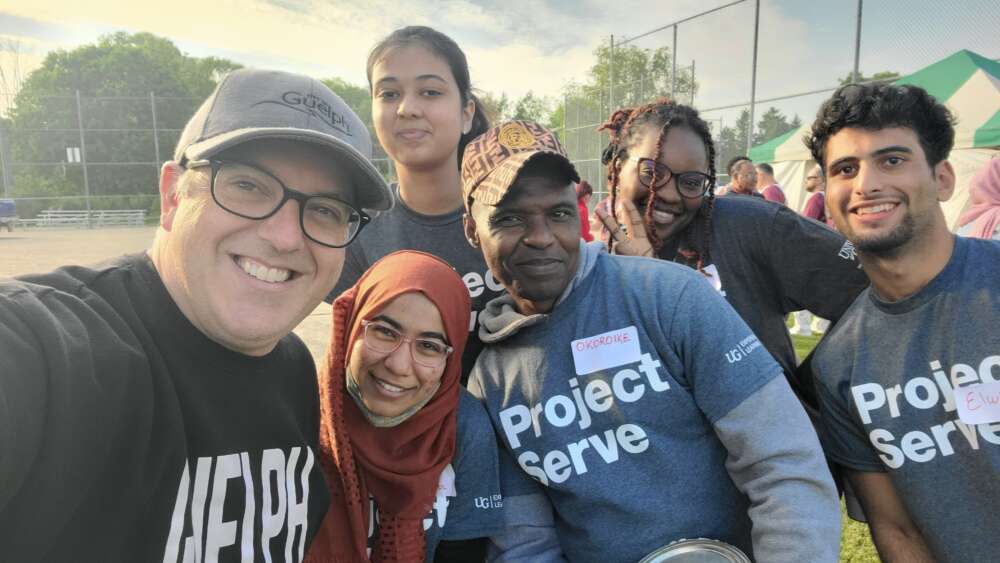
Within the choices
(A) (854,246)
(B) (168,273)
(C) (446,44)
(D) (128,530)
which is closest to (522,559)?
(D) (128,530)

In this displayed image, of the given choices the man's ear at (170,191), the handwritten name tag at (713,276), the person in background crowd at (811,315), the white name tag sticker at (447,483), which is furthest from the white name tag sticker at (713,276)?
the person in background crowd at (811,315)

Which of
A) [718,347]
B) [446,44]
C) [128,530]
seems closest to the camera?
[128,530]

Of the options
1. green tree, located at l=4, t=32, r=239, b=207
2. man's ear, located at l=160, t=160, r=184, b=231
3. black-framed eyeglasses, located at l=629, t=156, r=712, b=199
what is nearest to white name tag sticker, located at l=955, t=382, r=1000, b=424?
Answer: black-framed eyeglasses, located at l=629, t=156, r=712, b=199

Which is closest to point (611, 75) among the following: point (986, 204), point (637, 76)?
point (637, 76)

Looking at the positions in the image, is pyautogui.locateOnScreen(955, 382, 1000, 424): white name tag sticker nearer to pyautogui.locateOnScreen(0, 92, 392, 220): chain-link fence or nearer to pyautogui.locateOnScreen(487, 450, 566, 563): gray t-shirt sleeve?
pyautogui.locateOnScreen(487, 450, 566, 563): gray t-shirt sleeve

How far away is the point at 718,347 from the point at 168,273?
58.5 inches

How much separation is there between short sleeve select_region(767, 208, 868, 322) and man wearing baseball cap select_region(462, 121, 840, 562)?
2.29 feet

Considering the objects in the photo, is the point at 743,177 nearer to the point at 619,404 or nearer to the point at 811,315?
the point at 811,315

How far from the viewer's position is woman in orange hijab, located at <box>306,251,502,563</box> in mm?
1926

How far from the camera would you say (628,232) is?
2.64m

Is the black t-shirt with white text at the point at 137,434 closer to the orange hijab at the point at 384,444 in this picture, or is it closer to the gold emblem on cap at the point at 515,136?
the orange hijab at the point at 384,444

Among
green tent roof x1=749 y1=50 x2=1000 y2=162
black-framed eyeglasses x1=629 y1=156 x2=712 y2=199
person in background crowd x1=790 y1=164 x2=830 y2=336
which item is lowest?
person in background crowd x1=790 y1=164 x2=830 y2=336

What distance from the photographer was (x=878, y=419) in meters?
1.96

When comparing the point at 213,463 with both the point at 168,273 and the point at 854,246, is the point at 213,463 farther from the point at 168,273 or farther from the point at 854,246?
the point at 854,246
